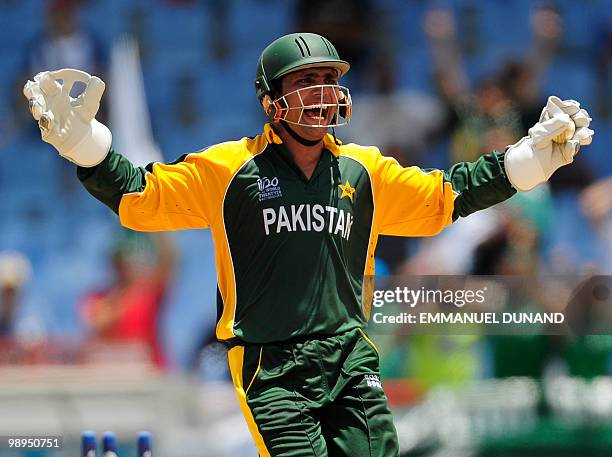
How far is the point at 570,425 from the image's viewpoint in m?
6.19

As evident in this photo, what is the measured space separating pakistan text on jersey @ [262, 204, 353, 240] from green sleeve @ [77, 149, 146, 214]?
442mm

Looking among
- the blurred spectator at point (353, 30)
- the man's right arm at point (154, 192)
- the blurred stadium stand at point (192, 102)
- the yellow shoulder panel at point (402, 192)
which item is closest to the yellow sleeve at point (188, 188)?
the man's right arm at point (154, 192)

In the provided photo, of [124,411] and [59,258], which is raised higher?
[59,258]

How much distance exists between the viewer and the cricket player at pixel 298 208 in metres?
3.84

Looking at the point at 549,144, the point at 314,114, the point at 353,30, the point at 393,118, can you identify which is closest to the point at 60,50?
the point at 353,30

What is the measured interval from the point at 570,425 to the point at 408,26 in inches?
118

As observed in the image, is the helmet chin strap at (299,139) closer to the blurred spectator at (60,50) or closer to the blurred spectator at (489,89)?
the blurred spectator at (489,89)

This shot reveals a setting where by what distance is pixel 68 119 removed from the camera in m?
3.85

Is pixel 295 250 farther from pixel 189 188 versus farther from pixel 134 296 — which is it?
pixel 134 296

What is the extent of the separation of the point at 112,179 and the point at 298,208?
0.61 metres

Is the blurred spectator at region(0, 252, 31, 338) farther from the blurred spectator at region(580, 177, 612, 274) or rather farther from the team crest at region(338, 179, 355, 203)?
the team crest at region(338, 179, 355, 203)

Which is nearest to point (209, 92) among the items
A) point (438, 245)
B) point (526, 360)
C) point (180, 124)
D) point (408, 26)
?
point (180, 124)

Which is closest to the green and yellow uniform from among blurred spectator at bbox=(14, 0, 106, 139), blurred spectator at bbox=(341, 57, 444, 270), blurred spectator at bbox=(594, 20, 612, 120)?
blurred spectator at bbox=(341, 57, 444, 270)

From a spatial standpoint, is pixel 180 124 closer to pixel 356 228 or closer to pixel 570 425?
pixel 570 425
